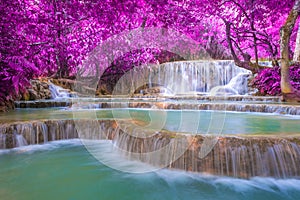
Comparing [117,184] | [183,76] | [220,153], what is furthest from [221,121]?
[183,76]

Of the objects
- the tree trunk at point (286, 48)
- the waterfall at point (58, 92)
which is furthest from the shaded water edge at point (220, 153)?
the waterfall at point (58, 92)

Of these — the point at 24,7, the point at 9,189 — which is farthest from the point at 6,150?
the point at 24,7

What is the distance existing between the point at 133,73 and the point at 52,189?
39.5ft

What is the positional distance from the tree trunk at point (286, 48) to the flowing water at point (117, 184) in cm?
556

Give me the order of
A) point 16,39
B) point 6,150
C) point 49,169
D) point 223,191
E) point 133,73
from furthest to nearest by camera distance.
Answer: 1. point 133,73
2. point 16,39
3. point 6,150
4. point 49,169
5. point 223,191

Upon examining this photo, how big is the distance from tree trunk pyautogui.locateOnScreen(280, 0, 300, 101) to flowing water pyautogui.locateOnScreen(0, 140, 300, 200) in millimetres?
5564

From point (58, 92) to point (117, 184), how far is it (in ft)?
30.1

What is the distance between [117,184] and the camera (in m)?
3.07

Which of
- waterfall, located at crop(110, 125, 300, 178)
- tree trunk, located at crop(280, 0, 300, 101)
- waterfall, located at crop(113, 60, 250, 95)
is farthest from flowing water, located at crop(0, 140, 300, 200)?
waterfall, located at crop(113, 60, 250, 95)

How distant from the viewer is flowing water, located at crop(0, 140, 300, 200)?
272 cm

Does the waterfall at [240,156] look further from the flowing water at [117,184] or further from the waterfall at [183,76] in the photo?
the waterfall at [183,76]

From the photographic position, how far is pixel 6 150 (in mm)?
4215

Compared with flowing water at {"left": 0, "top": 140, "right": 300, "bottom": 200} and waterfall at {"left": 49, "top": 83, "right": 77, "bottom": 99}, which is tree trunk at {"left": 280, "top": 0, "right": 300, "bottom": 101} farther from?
waterfall at {"left": 49, "top": 83, "right": 77, "bottom": 99}

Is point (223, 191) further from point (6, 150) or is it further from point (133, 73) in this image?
point (133, 73)
